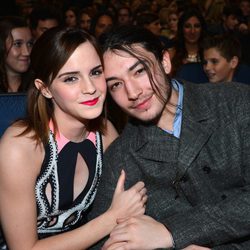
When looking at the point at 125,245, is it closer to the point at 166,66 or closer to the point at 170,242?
the point at 170,242

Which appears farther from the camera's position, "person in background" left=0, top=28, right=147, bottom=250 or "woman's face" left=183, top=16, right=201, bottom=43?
"woman's face" left=183, top=16, right=201, bottom=43

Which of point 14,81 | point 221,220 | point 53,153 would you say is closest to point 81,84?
point 53,153

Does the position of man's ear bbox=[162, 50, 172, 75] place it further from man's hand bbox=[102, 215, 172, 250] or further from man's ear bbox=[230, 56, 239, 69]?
man's ear bbox=[230, 56, 239, 69]

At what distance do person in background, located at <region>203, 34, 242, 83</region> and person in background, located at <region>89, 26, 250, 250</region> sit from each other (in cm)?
194

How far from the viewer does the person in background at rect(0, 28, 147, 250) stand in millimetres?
1737

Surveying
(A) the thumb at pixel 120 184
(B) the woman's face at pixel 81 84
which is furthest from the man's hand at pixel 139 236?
(B) the woman's face at pixel 81 84

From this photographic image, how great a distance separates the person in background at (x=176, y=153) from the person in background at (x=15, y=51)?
1.78m

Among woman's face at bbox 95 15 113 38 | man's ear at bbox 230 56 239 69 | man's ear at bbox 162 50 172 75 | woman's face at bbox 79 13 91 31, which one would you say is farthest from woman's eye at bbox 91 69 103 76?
woman's face at bbox 79 13 91 31

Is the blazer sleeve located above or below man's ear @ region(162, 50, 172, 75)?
below

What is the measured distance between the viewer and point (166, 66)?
188 centimetres

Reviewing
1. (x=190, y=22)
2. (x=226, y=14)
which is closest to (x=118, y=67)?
(x=190, y=22)

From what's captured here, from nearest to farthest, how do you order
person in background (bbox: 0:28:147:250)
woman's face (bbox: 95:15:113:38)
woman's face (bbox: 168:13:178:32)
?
person in background (bbox: 0:28:147:250), woman's face (bbox: 95:15:113:38), woman's face (bbox: 168:13:178:32)

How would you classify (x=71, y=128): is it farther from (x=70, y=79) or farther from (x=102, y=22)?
(x=102, y=22)

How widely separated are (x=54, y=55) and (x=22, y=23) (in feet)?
6.66
